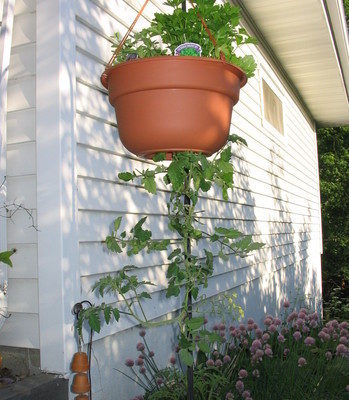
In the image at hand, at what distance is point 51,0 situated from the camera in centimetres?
200

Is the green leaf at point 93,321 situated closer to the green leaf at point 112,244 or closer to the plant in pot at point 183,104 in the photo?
the plant in pot at point 183,104

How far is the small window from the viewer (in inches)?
227

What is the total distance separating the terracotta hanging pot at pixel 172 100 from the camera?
188 cm

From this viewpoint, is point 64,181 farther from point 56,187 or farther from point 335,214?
point 335,214

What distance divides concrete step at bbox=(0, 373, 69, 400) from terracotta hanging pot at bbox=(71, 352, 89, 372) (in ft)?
0.27

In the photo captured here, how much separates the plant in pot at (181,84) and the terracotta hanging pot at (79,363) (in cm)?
83

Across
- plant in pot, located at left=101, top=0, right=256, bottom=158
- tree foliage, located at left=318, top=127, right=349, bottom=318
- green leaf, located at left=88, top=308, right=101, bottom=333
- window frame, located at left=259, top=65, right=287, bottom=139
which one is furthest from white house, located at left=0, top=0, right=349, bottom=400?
tree foliage, located at left=318, top=127, right=349, bottom=318

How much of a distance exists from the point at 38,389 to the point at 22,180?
2.64 ft

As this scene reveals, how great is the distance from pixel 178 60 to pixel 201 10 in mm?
224

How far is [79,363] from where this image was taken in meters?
1.86

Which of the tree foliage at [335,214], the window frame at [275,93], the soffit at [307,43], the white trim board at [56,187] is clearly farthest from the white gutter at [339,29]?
the tree foliage at [335,214]

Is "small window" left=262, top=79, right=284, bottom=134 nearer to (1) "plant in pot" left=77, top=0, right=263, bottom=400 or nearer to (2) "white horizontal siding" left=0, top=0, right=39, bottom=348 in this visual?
A: (1) "plant in pot" left=77, top=0, right=263, bottom=400

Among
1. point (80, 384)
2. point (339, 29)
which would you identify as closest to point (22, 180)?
point (80, 384)

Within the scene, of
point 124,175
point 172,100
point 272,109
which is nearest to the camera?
point 172,100
